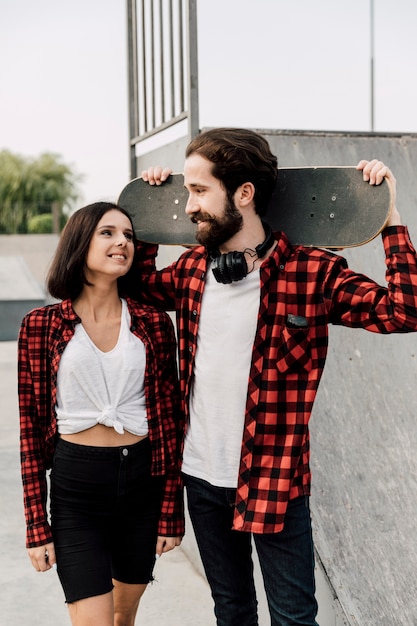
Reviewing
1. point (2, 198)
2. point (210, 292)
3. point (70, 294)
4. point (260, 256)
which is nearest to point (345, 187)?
point (260, 256)

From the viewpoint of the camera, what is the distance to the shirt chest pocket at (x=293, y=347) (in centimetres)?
212

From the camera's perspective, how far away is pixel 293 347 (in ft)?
6.97

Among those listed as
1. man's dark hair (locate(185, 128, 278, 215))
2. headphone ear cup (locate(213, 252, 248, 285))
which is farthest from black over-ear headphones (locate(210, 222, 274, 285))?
man's dark hair (locate(185, 128, 278, 215))

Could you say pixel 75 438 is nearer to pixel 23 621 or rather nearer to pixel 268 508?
pixel 268 508

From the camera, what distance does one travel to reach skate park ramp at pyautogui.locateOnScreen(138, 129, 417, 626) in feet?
9.36

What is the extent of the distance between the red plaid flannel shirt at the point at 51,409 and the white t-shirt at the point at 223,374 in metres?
0.15

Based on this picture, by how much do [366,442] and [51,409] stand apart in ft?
5.33

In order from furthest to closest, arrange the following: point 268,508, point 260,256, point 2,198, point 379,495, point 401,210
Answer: point 2,198 → point 401,210 → point 379,495 → point 260,256 → point 268,508

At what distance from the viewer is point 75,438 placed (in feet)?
7.66

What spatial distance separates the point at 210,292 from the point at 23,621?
219 centimetres

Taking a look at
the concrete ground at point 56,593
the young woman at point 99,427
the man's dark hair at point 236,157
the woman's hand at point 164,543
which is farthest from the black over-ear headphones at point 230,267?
the concrete ground at point 56,593

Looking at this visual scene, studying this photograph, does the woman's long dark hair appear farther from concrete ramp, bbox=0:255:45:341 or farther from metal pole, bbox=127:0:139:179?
concrete ramp, bbox=0:255:45:341

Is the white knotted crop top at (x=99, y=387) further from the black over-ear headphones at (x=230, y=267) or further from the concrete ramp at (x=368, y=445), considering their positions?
the concrete ramp at (x=368, y=445)

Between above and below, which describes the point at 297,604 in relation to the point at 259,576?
above
